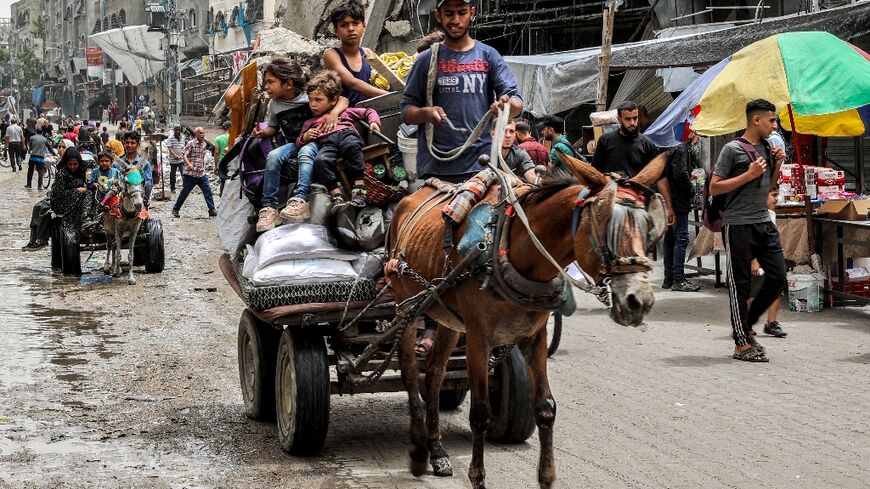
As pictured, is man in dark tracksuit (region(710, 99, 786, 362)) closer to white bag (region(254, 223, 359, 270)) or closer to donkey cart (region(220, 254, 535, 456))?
donkey cart (region(220, 254, 535, 456))

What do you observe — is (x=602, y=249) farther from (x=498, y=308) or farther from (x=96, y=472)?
(x=96, y=472)

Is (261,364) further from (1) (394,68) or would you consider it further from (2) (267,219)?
(1) (394,68)

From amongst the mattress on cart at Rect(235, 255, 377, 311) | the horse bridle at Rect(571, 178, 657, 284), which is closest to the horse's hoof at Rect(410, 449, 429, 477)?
the mattress on cart at Rect(235, 255, 377, 311)

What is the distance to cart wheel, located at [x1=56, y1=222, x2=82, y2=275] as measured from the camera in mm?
16312

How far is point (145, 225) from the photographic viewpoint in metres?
16.7

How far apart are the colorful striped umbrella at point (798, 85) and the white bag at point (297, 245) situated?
674 cm

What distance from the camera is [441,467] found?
20.9ft

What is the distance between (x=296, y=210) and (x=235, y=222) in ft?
3.36

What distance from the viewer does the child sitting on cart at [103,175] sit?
16.0 metres

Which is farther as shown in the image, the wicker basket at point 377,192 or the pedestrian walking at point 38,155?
the pedestrian walking at point 38,155

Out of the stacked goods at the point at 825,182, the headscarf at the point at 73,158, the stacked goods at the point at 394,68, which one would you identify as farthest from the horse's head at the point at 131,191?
the stacked goods at the point at 825,182

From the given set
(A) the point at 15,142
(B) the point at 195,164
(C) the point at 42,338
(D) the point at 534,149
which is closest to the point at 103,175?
(C) the point at 42,338

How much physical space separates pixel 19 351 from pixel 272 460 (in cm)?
497

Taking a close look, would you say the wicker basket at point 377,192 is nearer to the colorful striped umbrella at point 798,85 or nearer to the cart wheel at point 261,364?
the cart wheel at point 261,364
